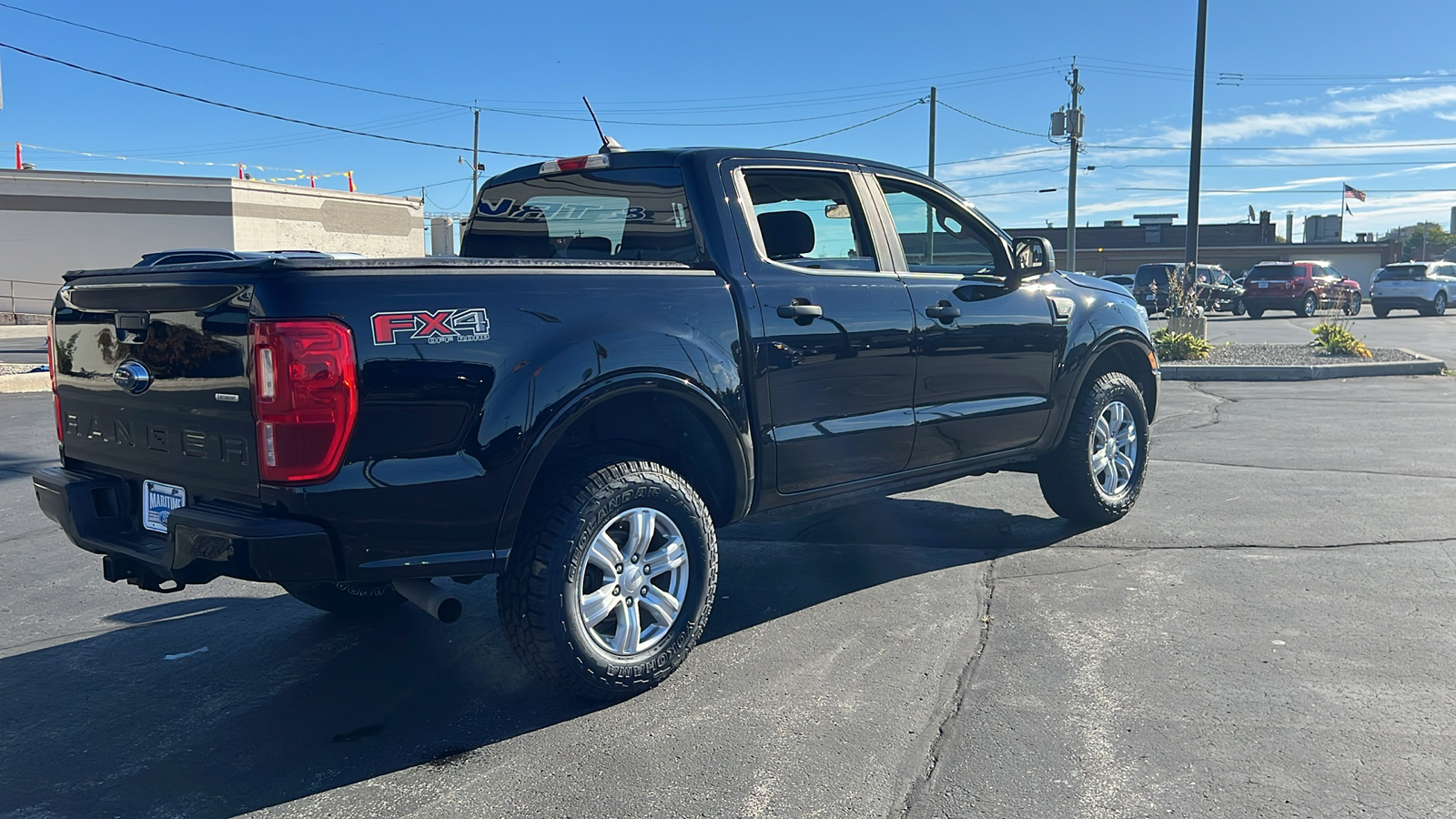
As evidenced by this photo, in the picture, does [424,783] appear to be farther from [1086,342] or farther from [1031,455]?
[1086,342]

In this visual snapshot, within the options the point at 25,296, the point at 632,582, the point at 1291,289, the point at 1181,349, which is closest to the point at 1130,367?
the point at 632,582

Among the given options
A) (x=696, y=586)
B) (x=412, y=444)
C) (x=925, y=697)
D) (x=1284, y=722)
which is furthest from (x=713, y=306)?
(x=1284, y=722)

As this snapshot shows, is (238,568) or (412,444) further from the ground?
(412,444)

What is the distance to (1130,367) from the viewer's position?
6465 millimetres

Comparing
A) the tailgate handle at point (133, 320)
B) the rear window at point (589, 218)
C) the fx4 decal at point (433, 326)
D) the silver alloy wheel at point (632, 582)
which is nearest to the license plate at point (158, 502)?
the tailgate handle at point (133, 320)

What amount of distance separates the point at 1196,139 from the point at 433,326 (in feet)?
60.6

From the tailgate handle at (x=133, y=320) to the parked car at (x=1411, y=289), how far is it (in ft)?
113

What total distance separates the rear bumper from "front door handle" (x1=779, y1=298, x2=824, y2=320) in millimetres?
1886

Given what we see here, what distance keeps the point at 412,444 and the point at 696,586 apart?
1.20 m

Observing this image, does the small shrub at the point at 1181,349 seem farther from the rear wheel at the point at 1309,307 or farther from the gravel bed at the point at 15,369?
the rear wheel at the point at 1309,307

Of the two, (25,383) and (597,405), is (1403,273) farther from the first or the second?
(597,405)

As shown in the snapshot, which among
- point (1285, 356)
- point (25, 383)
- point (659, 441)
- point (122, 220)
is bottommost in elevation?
point (25, 383)

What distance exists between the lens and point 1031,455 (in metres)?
5.65

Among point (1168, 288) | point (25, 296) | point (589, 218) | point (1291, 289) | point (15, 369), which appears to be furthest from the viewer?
point (25, 296)
